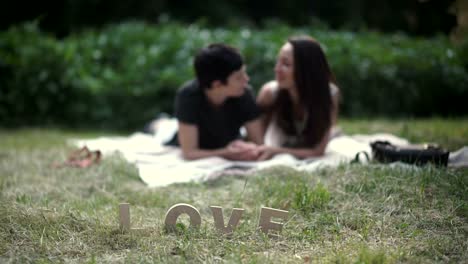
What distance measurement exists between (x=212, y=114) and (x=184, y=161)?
42 cm

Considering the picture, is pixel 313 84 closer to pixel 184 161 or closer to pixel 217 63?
pixel 217 63

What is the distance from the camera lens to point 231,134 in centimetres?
462

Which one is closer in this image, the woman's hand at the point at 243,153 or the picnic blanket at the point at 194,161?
the picnic blanket at the point at 194,161

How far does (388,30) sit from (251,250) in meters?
11.7

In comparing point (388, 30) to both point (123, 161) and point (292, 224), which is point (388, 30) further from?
point (292, 224)

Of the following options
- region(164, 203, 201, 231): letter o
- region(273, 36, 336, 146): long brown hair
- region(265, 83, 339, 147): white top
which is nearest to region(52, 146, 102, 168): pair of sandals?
region(265, 83, 339, 147): white top

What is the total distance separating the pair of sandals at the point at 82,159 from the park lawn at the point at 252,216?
14 cm

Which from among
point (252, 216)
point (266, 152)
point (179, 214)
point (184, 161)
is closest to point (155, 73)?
point (184, 161)

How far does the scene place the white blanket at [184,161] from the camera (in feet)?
12.6

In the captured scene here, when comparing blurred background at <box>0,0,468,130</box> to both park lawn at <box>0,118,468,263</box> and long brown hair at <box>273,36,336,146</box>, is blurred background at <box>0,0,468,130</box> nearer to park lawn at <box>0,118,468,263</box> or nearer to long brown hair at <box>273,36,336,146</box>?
long brown hair at <box>273,36,336,146</box>

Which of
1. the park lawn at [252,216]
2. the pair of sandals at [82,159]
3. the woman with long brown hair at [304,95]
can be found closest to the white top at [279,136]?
the woman with long brown hair at [304,95]

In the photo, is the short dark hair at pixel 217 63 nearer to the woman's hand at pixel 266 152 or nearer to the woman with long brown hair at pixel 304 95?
the woman with long brown hair at pixel 304 95

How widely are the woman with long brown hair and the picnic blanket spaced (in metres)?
0.14

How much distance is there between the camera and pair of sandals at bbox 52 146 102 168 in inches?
165
